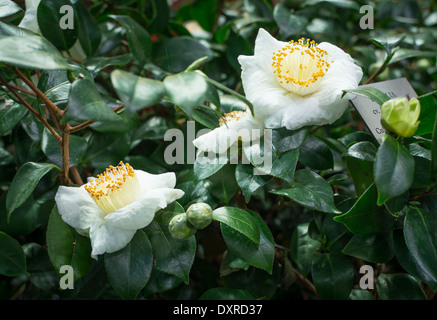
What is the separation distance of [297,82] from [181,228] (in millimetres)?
314

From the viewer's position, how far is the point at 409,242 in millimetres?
628

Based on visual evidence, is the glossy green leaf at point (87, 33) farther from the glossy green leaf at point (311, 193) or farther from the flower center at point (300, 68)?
the glossy green leaf at point (311, 193)

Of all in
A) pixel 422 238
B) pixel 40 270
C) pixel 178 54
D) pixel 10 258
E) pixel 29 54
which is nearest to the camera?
pixel 29 54

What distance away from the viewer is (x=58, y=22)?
81 centimetres

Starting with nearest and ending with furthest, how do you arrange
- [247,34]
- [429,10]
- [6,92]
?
[6,92]
[247,34]
[429,10]

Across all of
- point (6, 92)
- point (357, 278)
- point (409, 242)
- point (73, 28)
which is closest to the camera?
point (409, 242)

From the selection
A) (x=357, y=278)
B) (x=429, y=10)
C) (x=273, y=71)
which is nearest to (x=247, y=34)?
(x=273, y=71)

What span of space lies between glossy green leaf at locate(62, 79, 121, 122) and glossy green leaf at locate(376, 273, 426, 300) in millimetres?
623

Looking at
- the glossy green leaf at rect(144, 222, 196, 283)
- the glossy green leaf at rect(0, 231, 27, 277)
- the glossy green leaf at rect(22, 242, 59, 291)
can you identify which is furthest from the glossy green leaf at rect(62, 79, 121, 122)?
the glossy green leaf at rect(22, 242, 59, 291)

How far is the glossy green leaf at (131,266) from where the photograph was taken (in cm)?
64

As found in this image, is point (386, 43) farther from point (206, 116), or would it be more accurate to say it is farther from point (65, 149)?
point (65, 149)

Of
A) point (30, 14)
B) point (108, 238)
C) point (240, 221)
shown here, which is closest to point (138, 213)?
point (108, 238)

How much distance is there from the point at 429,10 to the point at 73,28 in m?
1.40
